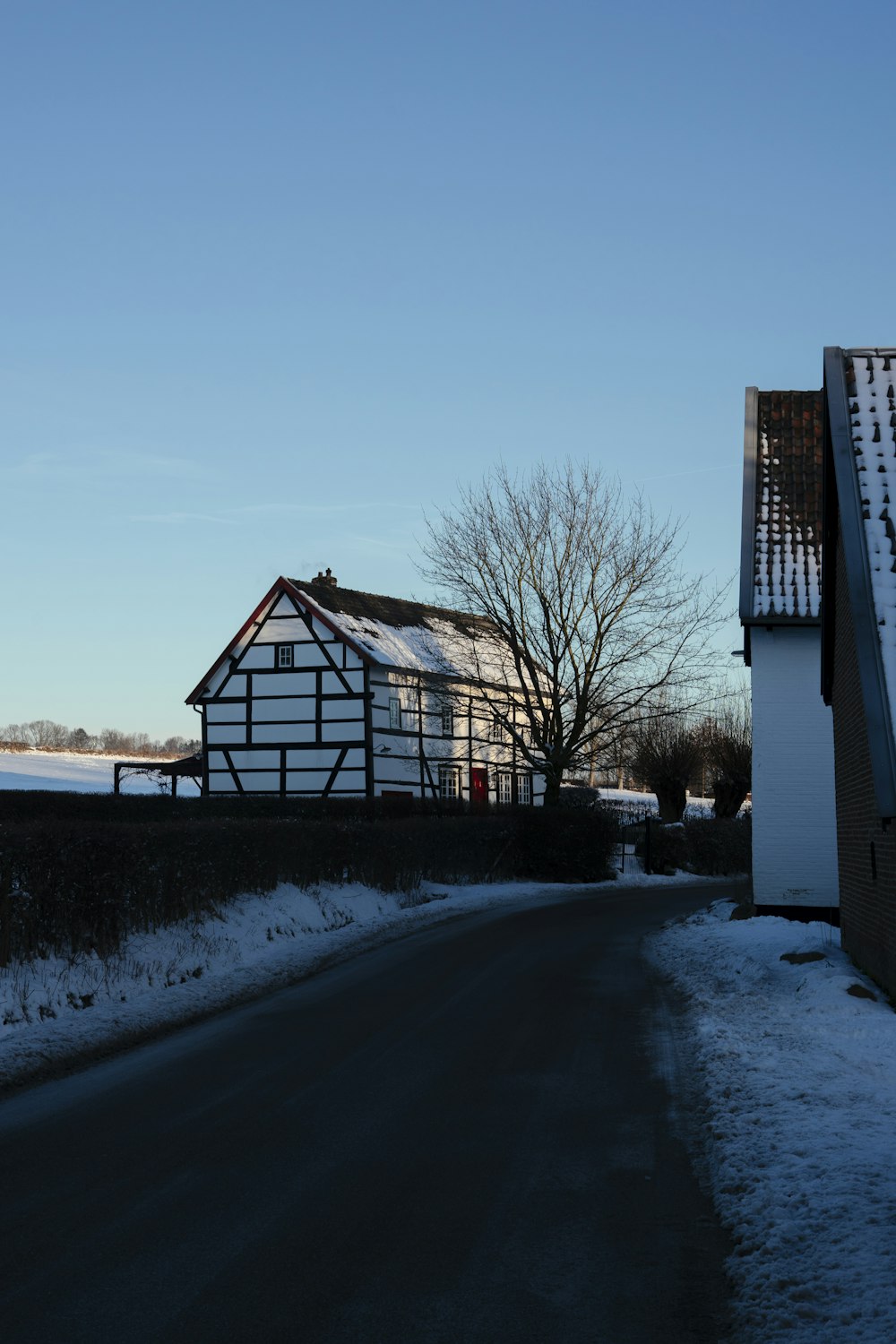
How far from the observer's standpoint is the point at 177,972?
517 inches

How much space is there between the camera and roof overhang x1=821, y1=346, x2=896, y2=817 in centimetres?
913

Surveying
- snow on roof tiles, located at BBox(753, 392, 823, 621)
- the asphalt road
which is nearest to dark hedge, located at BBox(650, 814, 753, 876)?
snow on roof tiles, located at BBox(753, 392, 823, 621)

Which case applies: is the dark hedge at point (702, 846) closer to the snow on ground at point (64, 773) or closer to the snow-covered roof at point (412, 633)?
the snow-covered roof at point (412, 633)

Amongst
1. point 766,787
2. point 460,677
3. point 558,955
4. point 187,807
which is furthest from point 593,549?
point 558,955

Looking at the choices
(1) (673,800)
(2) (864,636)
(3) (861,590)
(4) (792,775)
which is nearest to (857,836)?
(3) (861,590)

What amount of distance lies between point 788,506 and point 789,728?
4.01 m

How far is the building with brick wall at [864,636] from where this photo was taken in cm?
937

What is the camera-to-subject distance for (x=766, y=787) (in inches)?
804

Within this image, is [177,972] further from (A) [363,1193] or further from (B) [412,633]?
(B) [412,633]

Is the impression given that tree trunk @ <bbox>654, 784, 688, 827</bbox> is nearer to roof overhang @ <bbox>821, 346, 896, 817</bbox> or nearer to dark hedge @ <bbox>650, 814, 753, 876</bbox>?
dark hedge @ <bbox>650, 814, 753, 876</bbox>

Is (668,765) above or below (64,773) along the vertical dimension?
below

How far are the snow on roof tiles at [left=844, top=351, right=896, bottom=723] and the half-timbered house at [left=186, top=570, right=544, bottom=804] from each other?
89.0ft

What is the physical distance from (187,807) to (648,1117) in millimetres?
25986

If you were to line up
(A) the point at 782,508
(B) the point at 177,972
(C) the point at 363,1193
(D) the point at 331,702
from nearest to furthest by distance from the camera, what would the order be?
(C) the point at 363,1193
(B) the point at 177,972
(A) the point at 782,508
(D) the point at 331,702
